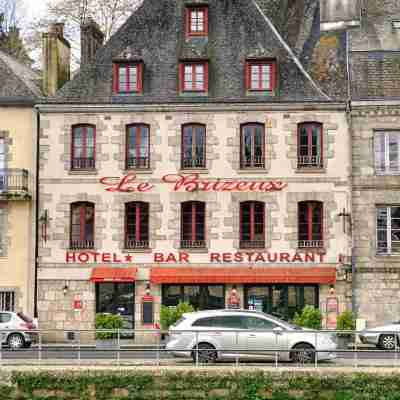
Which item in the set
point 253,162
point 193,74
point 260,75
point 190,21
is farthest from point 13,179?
point 260,75

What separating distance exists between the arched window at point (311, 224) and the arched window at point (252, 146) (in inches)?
87.8

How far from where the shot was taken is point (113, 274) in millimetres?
37062

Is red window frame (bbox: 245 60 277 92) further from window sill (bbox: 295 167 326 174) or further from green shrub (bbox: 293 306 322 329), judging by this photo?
green shrub (bbox: 293 306 322 329)

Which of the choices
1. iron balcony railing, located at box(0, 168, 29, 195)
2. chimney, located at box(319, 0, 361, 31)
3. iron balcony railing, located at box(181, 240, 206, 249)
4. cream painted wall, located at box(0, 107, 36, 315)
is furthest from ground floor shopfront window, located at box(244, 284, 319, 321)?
chimney, located at box(319, 0, 361, 31)

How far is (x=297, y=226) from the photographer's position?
3706 cm

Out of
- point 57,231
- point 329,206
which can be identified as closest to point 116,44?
point 57,231

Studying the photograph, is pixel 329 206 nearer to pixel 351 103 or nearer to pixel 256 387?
pixel 351 103

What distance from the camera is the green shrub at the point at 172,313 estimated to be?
35406 millimetres

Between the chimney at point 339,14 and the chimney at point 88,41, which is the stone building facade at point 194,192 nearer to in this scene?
the chimney at point 339,14

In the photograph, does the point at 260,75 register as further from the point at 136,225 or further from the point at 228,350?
the point at 228,350

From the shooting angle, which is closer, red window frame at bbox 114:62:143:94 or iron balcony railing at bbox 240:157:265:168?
iron balcony railing at bbox 240:157:265:168

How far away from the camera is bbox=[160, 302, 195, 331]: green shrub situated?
35.4 m

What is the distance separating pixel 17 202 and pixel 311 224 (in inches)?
399

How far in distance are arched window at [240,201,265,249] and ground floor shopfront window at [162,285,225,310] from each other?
1818 millimetres
